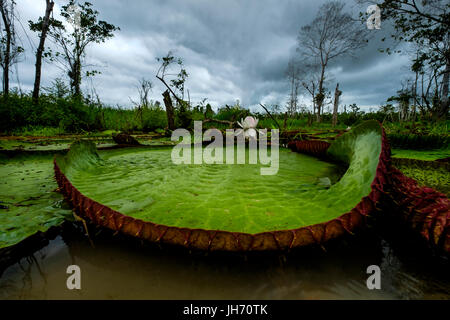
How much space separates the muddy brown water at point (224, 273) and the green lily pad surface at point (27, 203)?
2.7 inches

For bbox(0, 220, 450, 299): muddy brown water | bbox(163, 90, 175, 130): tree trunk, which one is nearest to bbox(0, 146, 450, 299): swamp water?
bbox(0, 220, 450, 299): muddy brown water

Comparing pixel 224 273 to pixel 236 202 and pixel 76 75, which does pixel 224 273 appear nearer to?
pixel 236 202

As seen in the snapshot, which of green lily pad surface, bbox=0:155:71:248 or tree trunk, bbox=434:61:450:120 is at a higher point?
tree trunk, bbox=434:61:450:120

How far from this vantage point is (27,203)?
0.50m

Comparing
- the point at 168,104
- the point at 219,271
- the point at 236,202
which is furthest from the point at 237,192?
the point at 168,104

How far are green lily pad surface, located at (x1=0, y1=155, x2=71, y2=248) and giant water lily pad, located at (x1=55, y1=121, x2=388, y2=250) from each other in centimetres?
7

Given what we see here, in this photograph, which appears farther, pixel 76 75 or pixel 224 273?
pixel 76 75

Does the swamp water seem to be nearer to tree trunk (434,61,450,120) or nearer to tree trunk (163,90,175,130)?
tree trunk (163,90,175,130)

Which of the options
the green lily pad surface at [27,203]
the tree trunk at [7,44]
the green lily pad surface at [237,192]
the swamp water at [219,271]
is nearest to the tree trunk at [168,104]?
the green lily pad surface at [27,203]

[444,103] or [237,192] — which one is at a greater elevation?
[444,103]

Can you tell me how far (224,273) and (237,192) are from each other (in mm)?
166

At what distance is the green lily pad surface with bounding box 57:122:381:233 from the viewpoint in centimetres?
30

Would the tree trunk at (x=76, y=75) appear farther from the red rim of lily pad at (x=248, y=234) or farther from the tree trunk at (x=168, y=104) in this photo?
the red rim of lily pad at (x=248, y=234)

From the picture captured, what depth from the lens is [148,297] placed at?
25cm
